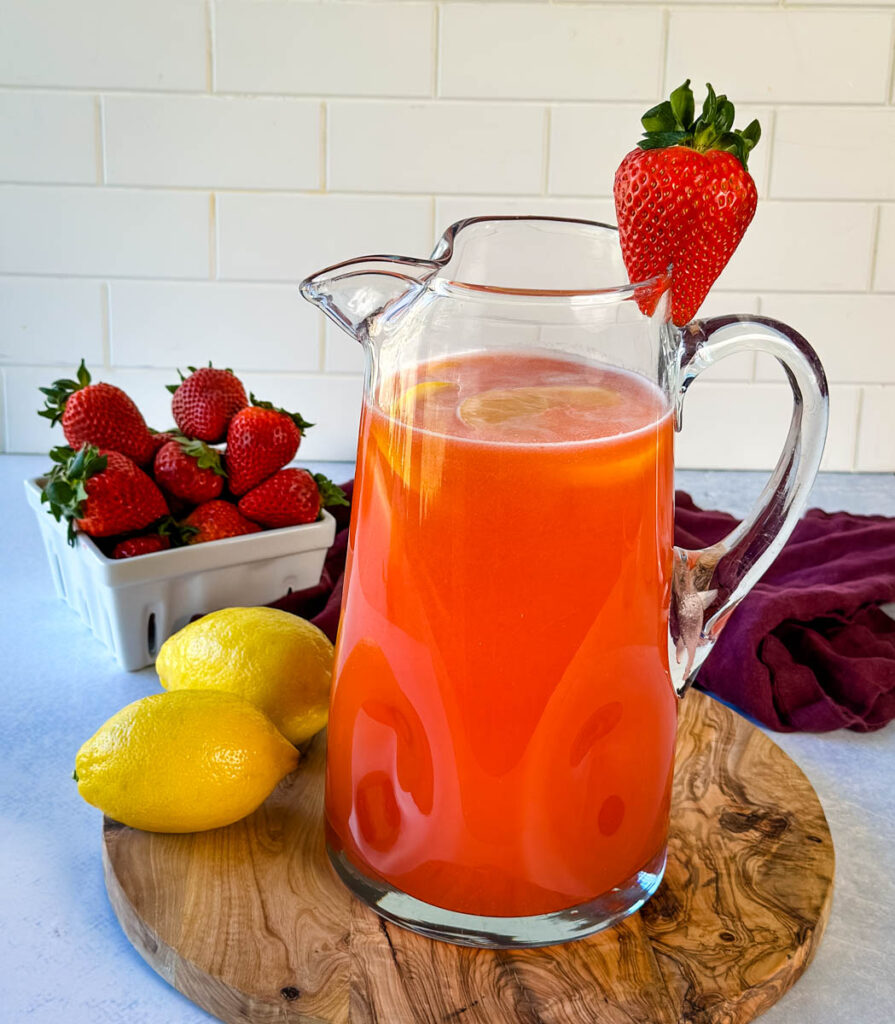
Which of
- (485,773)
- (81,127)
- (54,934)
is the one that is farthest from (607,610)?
(81,127)

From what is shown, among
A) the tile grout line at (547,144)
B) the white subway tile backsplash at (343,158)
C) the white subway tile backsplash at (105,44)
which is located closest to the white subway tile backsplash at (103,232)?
the white subway tile backsplash at (343,158)

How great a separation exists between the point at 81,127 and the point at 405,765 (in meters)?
1.08

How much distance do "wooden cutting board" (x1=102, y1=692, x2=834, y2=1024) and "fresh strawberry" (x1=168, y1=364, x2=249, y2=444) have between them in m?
0.41

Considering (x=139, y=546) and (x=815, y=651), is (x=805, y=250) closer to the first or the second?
(x=815, y=651)

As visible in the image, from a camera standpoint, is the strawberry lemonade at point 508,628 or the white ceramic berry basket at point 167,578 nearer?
the strawberry lemonade at point 508,628

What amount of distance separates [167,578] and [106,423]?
0.15 metres

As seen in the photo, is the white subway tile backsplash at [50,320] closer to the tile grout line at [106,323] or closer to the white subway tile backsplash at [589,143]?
the tile grout line at [106,323]

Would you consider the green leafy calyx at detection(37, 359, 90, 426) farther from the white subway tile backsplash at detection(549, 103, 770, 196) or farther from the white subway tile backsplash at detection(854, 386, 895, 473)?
the white subway tile backsplash at detection(854, 386, 895, 473)

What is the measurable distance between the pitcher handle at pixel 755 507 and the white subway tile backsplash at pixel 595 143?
83cm

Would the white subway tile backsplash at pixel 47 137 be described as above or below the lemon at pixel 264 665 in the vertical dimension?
above

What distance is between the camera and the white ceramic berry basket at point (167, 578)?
96cm

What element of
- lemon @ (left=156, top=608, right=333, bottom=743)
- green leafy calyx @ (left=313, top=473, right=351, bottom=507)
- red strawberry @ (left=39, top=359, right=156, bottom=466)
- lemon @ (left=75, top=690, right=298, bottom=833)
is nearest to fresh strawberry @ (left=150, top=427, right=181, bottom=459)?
red strawberry @ (left=39, top=359, right=156, bottom=466)

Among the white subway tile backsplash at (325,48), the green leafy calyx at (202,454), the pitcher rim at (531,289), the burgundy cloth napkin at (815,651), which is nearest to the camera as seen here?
the pitcher rim at (531,289)

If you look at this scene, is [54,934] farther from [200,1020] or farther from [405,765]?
[405,765]
